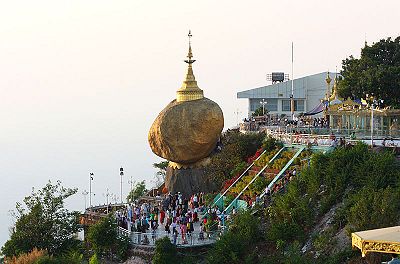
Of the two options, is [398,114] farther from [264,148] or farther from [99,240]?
[99,240]

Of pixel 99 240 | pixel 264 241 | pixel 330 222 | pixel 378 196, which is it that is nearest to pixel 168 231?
pixel 99 240

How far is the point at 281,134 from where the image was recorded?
123 ft

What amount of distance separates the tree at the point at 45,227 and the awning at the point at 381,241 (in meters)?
19.6

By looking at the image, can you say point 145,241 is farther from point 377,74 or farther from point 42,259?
point 377,74

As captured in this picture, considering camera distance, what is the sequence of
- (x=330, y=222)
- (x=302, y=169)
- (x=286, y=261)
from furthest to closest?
(x=302, y=169), (x=330, y=222), (x=286, y=261)

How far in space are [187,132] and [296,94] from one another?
4225cm

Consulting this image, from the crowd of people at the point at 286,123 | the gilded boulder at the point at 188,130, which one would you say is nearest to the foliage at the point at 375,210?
the gilded boulder at the point at 188,130

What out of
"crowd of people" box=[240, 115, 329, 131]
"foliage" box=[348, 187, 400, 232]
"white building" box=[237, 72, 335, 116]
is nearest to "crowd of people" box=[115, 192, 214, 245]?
"foliage" box=[348, 187, 400, 232]

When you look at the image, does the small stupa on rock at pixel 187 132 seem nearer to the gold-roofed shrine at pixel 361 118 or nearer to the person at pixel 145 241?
the gold-roofed shrine at pixel 361 118

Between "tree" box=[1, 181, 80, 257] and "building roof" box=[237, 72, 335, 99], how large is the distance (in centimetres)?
5096

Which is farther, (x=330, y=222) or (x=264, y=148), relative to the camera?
(x=264, y=148)

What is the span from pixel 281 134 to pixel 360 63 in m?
7.63

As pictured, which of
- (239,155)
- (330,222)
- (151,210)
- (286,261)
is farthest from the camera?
(239,155)

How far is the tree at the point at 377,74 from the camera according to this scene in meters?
37.7
